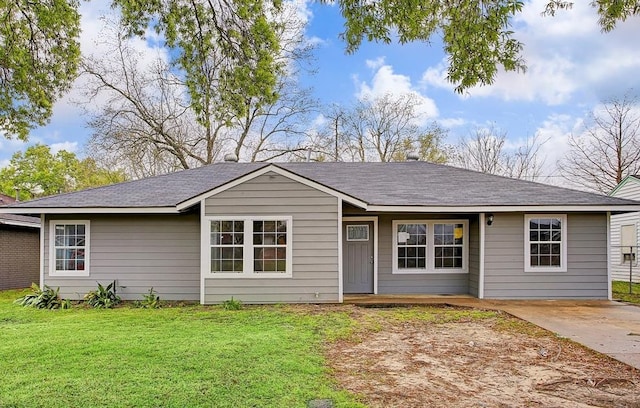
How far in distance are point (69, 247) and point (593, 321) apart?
1119cm

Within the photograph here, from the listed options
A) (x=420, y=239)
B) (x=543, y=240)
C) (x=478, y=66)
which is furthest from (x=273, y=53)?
(x=543, y=240)

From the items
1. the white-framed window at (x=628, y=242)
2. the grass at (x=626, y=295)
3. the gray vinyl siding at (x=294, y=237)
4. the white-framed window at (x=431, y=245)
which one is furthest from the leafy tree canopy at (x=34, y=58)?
the white-framed window at (x=628, y=242)

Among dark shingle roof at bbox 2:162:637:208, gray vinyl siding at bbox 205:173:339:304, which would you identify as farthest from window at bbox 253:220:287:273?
dark shingle roof at bbox 2:162:637:208

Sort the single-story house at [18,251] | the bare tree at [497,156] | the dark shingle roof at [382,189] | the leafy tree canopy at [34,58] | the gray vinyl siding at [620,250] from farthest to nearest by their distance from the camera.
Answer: the bare tree at [497,156] < the gray vinyl siding at [620,250] < the single-story house at [18,251] < the dark shingle roof at [382,189] < the leafy tree canopy at [34,58]

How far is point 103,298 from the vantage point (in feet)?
32.3

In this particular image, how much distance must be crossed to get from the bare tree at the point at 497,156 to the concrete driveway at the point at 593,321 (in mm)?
18557

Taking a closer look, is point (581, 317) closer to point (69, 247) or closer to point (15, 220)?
point (69, 247)

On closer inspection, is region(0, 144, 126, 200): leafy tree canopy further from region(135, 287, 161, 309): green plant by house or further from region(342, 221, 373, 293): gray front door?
region(342, 221, 373, 293): gray front door

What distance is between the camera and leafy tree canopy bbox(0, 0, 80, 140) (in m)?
5.46

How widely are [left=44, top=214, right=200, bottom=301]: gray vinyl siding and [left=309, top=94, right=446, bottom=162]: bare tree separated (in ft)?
54.4

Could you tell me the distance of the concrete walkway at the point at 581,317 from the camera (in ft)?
20.4

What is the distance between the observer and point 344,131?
87.1ft

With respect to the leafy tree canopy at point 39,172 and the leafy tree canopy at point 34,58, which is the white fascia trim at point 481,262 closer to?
the leafy tree canopy at point 34,58

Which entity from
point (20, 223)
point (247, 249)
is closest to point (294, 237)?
point (247, 249)
